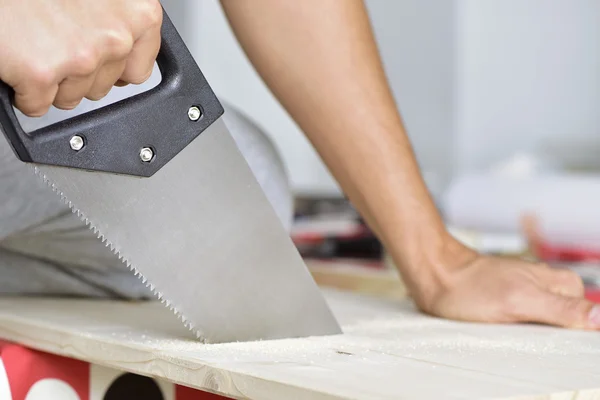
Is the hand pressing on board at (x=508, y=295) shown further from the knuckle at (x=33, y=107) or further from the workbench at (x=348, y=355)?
the knuckle at (x=33, y=107)

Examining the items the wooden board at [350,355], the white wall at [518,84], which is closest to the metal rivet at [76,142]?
the wooden board at [350,355]

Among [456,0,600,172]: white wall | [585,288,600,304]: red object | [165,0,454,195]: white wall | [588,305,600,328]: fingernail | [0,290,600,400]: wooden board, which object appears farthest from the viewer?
[456,0,600,172]: white wall

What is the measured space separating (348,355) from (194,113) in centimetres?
21

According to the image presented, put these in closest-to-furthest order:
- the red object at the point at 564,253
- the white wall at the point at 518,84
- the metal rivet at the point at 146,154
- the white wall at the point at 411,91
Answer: the metal rivet at the point at 146,154, the red object at the point at 564,253, the white wall at the point at 411,91, the white wall at the point at 518,84

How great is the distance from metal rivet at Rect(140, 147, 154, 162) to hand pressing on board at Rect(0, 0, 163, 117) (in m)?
0.06

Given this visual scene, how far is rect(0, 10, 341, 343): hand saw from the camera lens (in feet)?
2.10

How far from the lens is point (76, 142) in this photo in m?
0.62

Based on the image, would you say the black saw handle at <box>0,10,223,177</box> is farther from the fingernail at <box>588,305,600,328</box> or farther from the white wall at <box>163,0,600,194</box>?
the white wall at <box>163,0,600,194</box>

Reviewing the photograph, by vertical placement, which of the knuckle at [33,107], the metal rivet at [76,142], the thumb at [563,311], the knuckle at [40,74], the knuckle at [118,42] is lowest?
the thumb at [563,311]

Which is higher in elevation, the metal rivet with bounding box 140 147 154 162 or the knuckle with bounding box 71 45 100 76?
the knuckle with bounding box 71 45 100 76

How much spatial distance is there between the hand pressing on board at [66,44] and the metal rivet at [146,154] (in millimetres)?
60

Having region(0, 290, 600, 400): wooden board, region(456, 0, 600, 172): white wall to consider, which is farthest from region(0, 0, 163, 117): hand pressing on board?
region(456, 0, 600, 172): white wall

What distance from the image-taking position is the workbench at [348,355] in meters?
0.54

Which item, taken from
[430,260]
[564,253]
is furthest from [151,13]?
[564,253]
